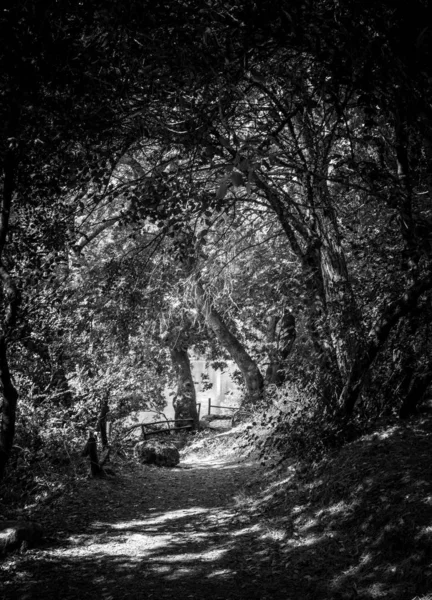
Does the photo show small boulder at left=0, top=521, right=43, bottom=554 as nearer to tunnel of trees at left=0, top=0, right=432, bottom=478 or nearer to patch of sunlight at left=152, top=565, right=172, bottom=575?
tunnel of trees at left=0, top=0, right=432, bottom=478

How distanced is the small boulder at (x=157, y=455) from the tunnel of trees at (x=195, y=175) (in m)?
4.29

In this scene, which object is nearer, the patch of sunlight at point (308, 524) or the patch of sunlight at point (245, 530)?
the patch of sunlight at point (308, 524)

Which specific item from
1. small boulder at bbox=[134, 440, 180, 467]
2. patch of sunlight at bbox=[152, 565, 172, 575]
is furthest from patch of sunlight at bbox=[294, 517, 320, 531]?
small boulder at bbox=[134, 440, 180, 467]

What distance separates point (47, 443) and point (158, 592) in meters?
3.66

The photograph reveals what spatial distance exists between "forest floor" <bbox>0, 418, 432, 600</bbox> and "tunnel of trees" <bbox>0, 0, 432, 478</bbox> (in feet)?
3.54

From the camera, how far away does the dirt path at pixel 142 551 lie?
17.4 feet

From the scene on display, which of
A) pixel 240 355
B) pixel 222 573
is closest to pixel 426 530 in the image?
pixel 222 573

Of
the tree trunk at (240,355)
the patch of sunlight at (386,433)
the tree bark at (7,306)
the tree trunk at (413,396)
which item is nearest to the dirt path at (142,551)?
the tree bark at (7,306)

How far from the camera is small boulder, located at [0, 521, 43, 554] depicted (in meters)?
6.23

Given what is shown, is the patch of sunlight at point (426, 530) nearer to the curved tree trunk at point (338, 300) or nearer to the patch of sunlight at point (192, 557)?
the patch of sunlight at point (192, 557)

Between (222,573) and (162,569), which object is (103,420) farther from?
(222,573)

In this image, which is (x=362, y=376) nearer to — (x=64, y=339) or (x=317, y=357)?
(x=317, y=357)

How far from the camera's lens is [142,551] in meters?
6.57

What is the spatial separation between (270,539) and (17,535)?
2.94 meters
